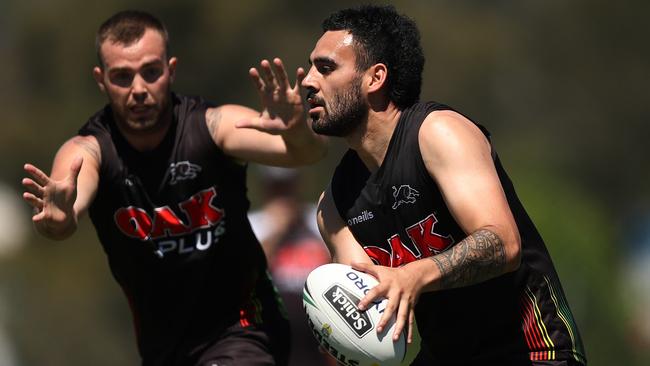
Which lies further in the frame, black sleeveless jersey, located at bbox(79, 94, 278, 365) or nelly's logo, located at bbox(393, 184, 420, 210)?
black sleeveless jersey, located at bbox(79, 94, 278, 365)

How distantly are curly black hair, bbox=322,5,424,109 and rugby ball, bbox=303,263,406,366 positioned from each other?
1.02m

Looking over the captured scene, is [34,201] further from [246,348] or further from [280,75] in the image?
[246,348]

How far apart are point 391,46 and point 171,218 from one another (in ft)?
6.00

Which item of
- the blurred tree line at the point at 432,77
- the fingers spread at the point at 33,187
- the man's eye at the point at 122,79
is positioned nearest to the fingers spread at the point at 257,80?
the man's eye at the point at 122,79

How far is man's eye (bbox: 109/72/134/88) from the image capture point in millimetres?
7500

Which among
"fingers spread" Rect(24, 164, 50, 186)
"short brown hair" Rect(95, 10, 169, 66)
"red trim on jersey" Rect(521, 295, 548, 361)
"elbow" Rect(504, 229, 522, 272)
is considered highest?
"short brown hair" Rect(95, 10, 169, 66)

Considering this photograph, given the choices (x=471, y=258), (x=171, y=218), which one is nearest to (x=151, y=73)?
(x=171, y=218)

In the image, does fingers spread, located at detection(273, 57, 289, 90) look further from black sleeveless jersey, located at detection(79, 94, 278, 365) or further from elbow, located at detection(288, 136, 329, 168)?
black sleeveless jersey, located at detection(79, 94, 278, 365)

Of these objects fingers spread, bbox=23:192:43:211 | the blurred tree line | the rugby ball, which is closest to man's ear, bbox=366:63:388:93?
the rugby ball

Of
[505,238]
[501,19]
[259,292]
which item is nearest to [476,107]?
[501,19]

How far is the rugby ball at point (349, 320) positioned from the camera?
568cm

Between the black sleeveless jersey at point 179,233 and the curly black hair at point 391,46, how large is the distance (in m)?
1.46

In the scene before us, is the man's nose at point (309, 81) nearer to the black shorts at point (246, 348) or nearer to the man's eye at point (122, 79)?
the man's eye at point (122, 79)

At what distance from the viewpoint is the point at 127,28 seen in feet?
24.9
